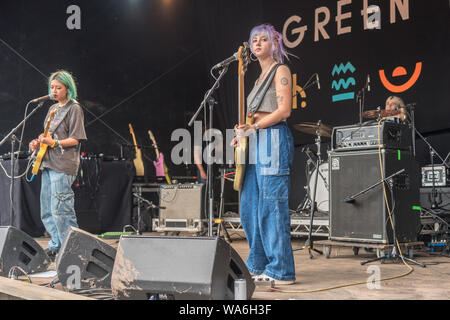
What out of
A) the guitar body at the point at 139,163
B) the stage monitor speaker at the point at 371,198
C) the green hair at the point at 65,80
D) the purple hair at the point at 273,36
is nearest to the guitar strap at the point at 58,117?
the green hair at the point at 65,80

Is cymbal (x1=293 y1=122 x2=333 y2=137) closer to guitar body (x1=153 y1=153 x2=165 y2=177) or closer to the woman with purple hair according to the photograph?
the woman with purple hair

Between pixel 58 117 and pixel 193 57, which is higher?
pixel 193 57

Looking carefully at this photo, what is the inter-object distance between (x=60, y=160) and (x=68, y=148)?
0.12 meters

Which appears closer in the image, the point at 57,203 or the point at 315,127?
the point at 57,203

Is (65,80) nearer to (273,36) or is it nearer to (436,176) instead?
(273,36)

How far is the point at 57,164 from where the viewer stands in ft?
12.2

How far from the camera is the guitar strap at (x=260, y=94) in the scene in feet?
9.04

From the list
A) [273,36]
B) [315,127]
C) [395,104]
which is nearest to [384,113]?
[395,104]

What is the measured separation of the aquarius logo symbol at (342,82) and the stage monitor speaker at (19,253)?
4.44 metres

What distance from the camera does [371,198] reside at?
4039 mm

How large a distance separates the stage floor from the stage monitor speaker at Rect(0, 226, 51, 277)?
0.22 meters

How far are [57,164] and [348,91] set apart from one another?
4.05m

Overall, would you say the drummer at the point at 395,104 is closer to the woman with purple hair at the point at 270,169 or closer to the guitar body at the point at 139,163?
the woman with purple hair at the point at 270,169

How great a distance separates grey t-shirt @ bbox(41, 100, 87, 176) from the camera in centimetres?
372
